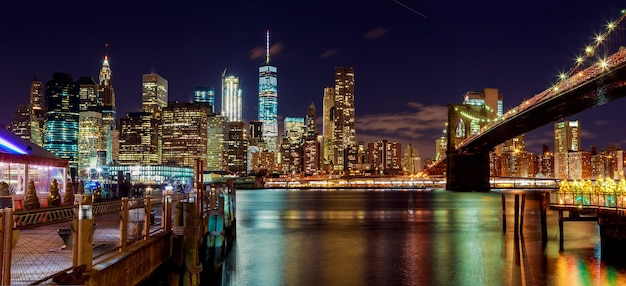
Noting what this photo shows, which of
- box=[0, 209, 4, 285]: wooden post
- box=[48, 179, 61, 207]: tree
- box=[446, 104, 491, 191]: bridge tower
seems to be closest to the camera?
box=[0, 209, 4, 285]: wooden post

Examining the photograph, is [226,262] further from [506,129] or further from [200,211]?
[506,129]

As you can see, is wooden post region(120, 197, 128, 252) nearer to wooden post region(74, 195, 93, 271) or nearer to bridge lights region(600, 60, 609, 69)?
wooden post region(74, 195, 93, 271)

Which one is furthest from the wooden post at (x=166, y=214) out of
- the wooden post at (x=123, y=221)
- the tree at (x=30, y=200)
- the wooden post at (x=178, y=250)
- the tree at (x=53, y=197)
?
the tree at (x=53, y=197)

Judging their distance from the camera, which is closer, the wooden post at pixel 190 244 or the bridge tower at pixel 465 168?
the wooden post at pixel 190 244

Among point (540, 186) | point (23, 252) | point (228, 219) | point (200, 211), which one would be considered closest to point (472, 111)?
point (540, 186)

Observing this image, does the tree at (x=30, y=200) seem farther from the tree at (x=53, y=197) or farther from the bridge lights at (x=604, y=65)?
the bridge lights at (x=604, y=65)

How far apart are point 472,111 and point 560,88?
2560 inches

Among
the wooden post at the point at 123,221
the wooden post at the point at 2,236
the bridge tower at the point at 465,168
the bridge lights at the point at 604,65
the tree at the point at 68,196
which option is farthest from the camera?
the bridge tower at the point at 465,168

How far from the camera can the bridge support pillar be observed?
366 ft

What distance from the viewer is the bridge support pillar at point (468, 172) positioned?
11144cm

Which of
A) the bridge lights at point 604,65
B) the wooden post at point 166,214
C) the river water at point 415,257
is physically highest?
the bridge lights at point 604,65

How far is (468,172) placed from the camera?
367 feet

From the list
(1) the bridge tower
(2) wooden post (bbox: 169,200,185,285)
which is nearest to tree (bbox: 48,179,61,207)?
Answer: (2) wooden post (bbox: 169,200,185,285)

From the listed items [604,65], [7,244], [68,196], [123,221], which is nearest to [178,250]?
[123,221]
